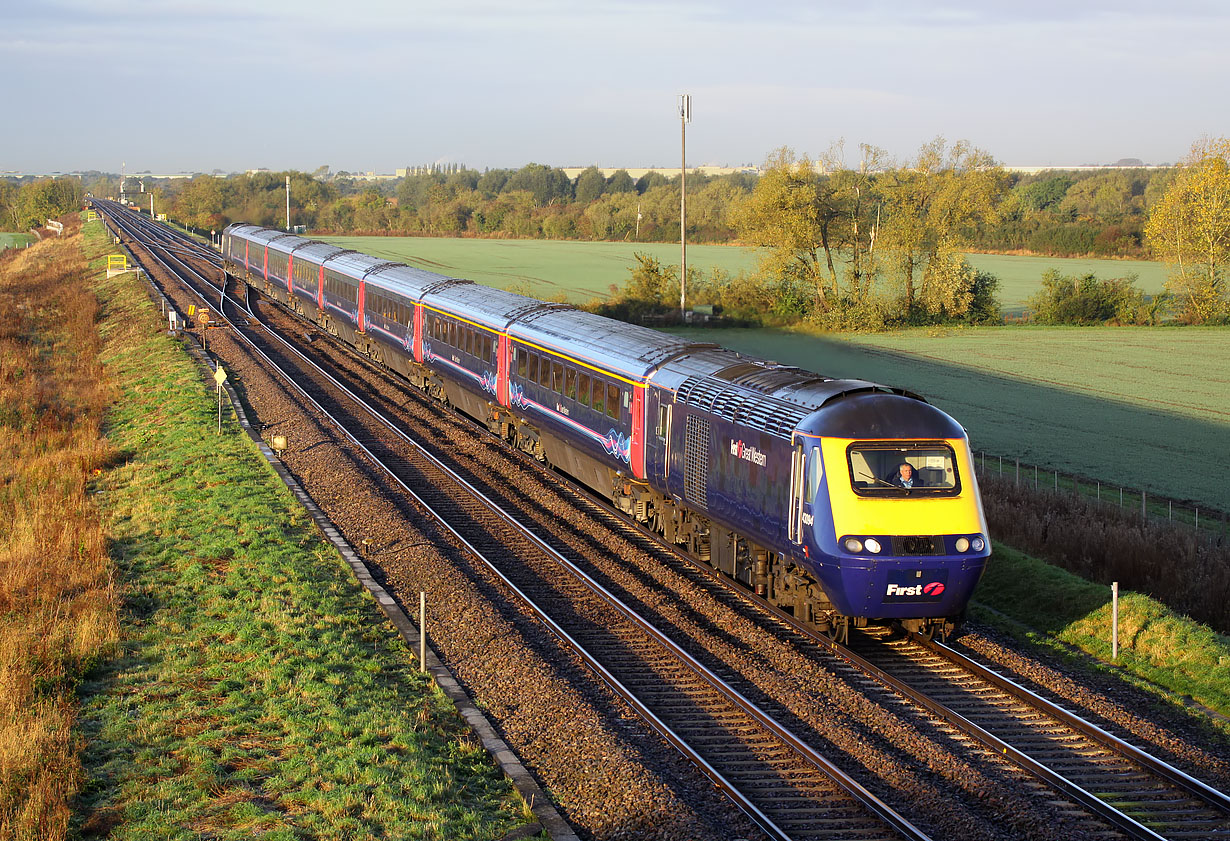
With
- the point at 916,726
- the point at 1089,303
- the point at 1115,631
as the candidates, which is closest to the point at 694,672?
the point at 916,726

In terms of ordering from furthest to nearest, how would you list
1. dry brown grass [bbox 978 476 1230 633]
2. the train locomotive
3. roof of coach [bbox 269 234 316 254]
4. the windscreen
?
roof of coach [bbox 269 234 316 254]
dry brown grass [bbox 978 476 1230 633]
the windscreen
the train locomotive

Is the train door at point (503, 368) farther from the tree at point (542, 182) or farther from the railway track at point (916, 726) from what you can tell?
the tree at point (542, 182)

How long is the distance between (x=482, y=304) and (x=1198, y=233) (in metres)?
46.2

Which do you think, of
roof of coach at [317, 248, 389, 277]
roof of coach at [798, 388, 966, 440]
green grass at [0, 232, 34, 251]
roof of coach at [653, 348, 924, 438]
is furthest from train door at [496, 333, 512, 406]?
green grass at [0, 232, 34, 251]

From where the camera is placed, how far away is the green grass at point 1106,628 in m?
12.5

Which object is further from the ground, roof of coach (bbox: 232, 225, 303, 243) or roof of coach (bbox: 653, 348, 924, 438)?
roof of coach (bbox: 232, 225, 303, 243)

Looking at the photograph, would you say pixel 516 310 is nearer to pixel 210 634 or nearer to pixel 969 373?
pixel 210 634

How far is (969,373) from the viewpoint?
1704 inches

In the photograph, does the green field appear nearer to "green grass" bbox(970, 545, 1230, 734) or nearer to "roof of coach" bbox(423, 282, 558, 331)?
"roof of coach" bbox(423, 282, 558, 331)

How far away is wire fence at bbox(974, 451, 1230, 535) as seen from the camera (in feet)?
71.5

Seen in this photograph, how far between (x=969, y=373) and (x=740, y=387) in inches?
1229

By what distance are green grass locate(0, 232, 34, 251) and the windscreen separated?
364 ft

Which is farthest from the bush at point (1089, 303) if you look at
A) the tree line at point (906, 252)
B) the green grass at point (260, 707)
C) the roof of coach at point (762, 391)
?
the green grass at point (260, 707)

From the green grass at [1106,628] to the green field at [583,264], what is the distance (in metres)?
44.9
